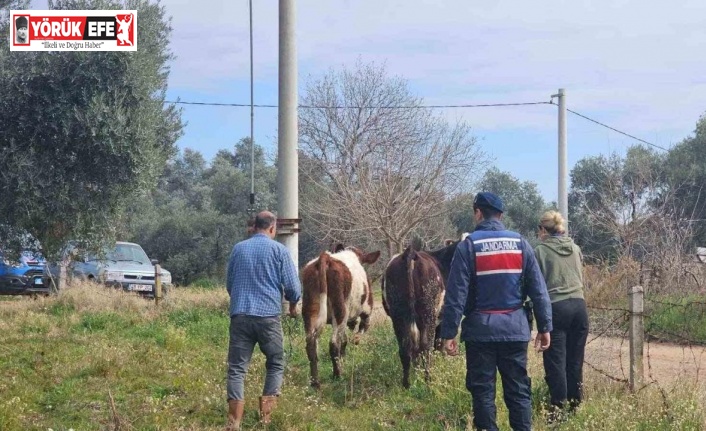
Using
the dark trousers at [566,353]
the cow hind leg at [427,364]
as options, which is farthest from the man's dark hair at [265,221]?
the dark trousers at [566,353]

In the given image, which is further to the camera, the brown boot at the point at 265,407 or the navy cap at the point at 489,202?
the brown boot at the point at 265,407

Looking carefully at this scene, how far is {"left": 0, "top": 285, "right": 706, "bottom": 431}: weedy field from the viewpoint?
7777 mm

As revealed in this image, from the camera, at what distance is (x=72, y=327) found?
46.4 ft

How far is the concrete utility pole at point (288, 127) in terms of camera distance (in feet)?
41.6

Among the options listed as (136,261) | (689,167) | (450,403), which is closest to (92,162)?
(450,403)

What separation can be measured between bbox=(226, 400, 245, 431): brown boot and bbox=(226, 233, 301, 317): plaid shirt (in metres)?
0.84

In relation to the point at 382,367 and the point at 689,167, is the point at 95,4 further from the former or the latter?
the point at 689,167

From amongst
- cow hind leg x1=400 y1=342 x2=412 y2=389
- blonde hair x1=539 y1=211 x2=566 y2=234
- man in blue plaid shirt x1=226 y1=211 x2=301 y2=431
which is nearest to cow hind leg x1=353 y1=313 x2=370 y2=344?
cow hind leg x1=400 y1=342 x2=412 y2=389

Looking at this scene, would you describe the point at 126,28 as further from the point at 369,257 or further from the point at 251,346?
the point at 251,346

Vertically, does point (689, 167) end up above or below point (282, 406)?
above

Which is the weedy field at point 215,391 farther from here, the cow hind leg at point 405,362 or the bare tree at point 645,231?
the bare tree at point 645,231

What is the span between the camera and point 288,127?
41.6 feet

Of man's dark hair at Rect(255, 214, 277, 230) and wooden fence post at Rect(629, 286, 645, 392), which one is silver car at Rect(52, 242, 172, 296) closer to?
man's dark hair at Rect(255, 214, 277, 230)

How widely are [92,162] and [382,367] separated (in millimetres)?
5466
